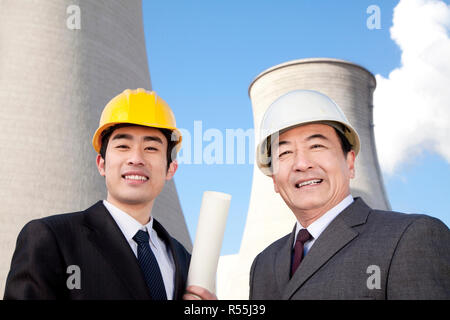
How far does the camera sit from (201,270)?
1636 millimetres

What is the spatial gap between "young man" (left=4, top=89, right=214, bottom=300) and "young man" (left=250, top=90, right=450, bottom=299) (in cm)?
44

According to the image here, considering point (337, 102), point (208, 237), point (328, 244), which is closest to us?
point (208, 237)

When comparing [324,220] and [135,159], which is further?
[324,220]

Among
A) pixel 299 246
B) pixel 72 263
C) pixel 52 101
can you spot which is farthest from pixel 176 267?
pixel 52 101

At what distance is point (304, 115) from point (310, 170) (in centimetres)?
27

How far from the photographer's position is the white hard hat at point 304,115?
80.9 inches

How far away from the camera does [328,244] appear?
1.84 metres

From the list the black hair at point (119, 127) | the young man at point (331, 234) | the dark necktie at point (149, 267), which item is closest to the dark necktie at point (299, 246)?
the young man at point (331, 234)

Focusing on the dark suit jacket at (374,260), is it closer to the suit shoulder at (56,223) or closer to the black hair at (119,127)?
the black hair at (119,127)

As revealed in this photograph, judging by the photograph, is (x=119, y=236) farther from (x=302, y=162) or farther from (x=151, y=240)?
(x=302, y=162)

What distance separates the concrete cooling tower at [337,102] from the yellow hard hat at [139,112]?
840 cm
